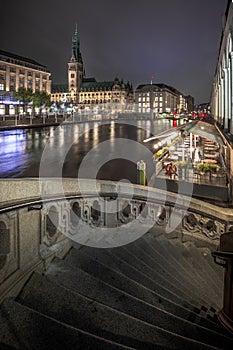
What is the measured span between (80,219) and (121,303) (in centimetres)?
176

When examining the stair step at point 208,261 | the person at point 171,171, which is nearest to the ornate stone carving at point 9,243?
the stair step at point 208,261

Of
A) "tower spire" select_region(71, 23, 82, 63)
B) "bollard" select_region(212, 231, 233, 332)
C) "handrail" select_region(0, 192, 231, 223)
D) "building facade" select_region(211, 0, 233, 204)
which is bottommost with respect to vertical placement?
"bollard" select_region(212, 231, 233, 332)

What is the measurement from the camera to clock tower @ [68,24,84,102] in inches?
6993

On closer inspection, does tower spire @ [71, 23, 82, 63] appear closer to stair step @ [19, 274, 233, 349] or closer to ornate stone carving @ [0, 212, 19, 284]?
ornate stone carving @ [0, 212, 19, 284]

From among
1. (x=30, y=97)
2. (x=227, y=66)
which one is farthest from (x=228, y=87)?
(x=30, y=97)

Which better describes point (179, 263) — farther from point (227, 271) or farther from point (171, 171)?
point (171, 171)

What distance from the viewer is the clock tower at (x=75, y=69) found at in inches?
6993

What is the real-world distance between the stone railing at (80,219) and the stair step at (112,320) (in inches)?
13.3

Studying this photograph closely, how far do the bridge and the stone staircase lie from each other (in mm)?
13

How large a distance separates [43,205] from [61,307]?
149 cm

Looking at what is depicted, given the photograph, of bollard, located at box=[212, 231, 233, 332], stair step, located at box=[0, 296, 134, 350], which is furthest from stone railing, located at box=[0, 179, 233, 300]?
bollard, located at box=[212, 231, 233, 332]

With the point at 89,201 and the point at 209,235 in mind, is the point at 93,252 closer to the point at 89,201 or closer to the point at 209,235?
the point at 89,201

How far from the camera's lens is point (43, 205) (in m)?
4.87

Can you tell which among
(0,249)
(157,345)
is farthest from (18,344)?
(157,345)
